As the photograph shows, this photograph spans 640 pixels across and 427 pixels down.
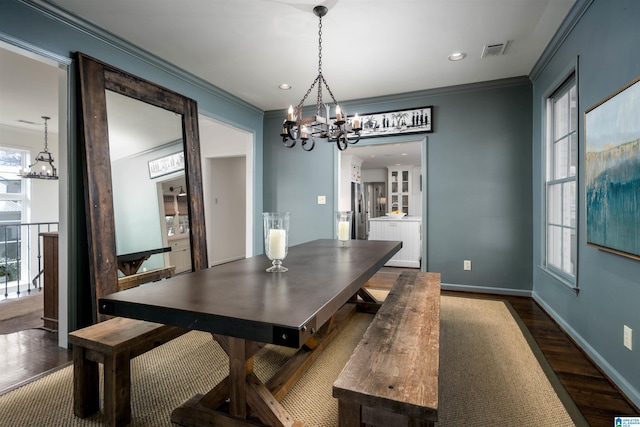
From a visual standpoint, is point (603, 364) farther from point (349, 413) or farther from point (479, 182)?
point (479, 182)

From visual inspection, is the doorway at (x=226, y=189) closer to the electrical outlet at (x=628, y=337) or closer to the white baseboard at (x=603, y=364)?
the white baseboard at (x=603, y=364)

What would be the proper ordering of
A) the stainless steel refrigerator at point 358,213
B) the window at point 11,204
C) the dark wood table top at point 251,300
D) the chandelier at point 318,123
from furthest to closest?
1. the stainless steel refrigerator at point 358,213
2. the window at point 11,204
3. the chandelier at point 318,123
4. the dark wood table top at point 251,300

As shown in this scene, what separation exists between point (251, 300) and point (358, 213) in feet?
22.1

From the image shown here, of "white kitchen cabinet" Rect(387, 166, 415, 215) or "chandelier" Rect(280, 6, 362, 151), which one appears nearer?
"chandelier" Rect(280, 6, 362, 151)

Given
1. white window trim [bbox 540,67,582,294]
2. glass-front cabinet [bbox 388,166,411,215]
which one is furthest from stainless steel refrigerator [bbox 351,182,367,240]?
white window trim [bbox 540,67,582,294]

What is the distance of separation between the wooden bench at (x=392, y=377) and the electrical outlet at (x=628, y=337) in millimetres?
1056

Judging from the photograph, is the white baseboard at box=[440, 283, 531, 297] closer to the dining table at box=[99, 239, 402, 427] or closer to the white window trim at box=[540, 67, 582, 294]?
the white window trim at box=[540, 67, 582, 294]

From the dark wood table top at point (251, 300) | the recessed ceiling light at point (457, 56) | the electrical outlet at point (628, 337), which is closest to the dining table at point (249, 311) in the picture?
the dark wood table top at point (251, 300)

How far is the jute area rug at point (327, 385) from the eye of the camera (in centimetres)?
154

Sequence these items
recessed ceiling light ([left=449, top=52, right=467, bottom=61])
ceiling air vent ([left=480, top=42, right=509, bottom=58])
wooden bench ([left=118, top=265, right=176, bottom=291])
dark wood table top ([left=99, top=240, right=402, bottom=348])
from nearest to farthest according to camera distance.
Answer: dark wood table top ([left=99, top=240, right=402, bottom=348]) → wooden bench ([left=118, top=265, right=176, bottom=291]) → ceiling air vent ([left=480, top=42, right=509, bottom=58]) → recessed ceiling light ([left=449, top=52, right=467, bottom=61])

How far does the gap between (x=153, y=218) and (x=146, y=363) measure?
1.37m

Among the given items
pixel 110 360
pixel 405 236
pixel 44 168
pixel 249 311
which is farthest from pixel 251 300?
pixel 44 168

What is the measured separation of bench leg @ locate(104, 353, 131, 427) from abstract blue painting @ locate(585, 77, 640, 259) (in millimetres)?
2545

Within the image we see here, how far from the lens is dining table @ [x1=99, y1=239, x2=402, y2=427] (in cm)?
101
